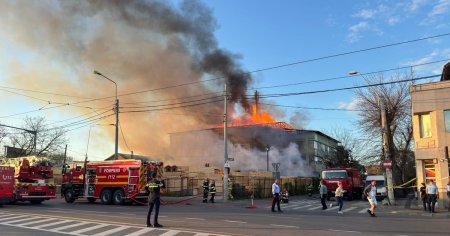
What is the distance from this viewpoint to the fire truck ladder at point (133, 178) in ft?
79.4

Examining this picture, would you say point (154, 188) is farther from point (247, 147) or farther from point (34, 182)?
point (247, 147)

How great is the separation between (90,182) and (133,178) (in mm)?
→ 3655

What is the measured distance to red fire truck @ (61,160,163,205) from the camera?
957 inches

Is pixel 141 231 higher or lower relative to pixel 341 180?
lower

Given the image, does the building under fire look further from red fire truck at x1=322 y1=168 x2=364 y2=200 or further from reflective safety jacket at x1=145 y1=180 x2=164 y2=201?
reflective safety jacket at x1=145 y1=180 x2=164 y2=201

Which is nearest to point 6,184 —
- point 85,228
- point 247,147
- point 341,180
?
point 85,228

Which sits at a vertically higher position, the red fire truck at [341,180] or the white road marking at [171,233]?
the red fire truck at [341,180]

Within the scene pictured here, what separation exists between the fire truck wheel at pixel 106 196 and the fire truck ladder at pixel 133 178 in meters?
1.69

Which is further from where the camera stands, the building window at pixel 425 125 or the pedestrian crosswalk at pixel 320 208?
the building window at pixel 425 125

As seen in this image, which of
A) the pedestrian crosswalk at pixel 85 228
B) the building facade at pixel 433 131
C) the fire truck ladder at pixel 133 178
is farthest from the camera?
the fire truck ladder at pixel 133 178

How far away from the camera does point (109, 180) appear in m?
25.2

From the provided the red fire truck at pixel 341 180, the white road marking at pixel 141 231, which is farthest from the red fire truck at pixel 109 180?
the red fire truck at pixel 341 180

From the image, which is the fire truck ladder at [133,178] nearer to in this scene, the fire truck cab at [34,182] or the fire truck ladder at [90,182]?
the fire truck ladder at [90,182]

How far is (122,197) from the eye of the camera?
961 inches
